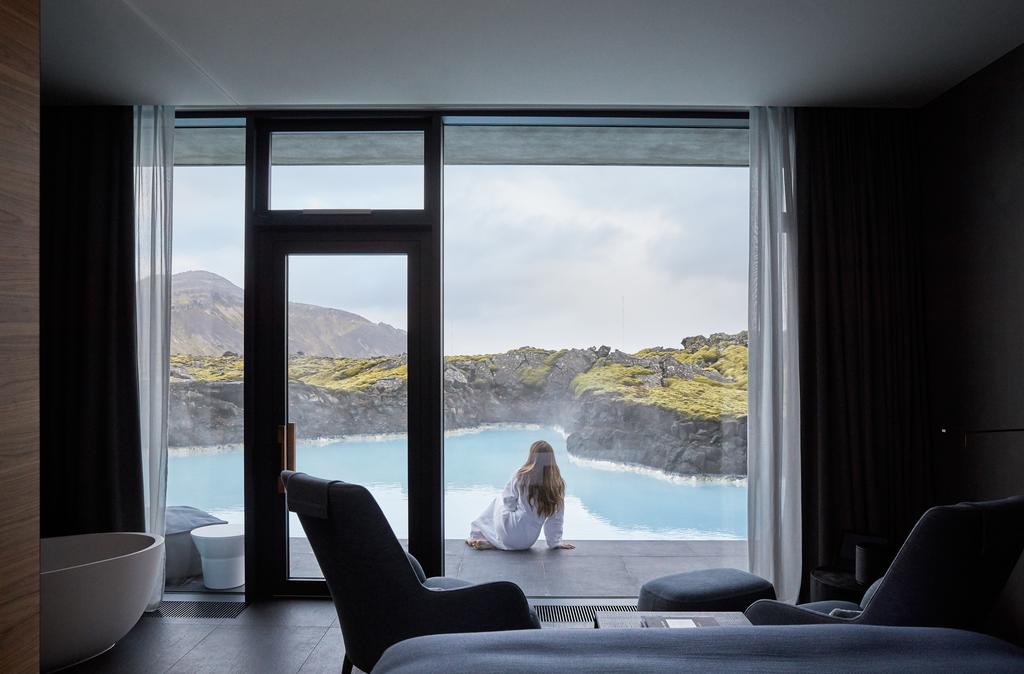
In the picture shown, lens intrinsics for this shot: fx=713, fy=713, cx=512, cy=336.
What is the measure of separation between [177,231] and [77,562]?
1849 mm

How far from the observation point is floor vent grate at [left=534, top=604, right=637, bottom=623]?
359 centimetres

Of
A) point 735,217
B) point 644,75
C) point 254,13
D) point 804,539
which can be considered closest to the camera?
point 254,13

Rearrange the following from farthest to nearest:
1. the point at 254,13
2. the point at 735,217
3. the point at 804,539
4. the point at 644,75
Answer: the point at 735,217 < the point at 804,539 < the point at 644,75 < the point at 254,13

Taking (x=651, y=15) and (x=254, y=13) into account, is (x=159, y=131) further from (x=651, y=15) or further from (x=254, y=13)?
(x=651, y=15)

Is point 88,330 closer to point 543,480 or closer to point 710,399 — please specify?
point 543,480

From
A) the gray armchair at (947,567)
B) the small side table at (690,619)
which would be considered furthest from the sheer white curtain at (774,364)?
the gray armchair at (947,567)

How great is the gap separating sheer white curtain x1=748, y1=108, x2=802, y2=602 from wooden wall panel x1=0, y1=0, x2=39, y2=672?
3.23 m

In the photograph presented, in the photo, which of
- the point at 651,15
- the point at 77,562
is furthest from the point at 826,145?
the point at 77,562

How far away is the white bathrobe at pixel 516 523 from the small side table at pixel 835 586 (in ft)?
4.33

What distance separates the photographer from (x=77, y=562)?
3.61 meters

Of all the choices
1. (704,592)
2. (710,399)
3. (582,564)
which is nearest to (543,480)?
(582,564)

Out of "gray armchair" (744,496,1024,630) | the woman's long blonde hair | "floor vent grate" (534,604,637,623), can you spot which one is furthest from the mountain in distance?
"gray armchair" (744,496,1024,630)

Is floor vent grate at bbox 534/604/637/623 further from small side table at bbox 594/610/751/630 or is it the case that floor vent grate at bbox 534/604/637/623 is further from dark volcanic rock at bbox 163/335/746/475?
small side table at bbox 594/610/751/630

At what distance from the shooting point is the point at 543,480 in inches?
156
